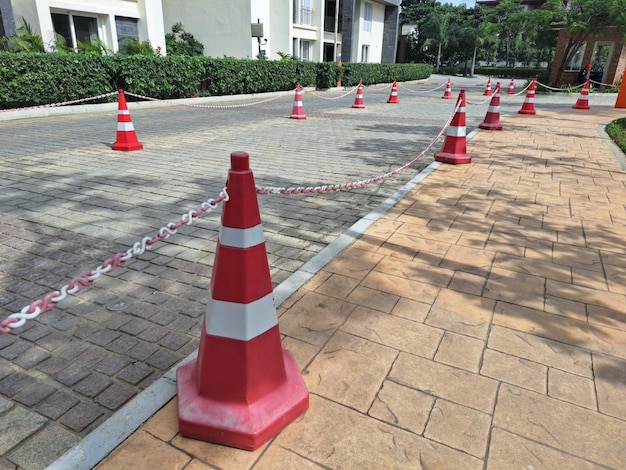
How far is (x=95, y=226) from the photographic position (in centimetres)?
447

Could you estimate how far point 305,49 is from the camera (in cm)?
3188

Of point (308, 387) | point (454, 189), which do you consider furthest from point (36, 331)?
point (454, 189)

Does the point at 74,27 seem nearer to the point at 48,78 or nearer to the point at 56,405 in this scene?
the point at 48,78

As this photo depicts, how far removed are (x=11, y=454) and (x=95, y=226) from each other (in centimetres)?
285

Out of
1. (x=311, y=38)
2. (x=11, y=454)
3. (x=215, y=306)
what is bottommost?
(x=11, y=454)

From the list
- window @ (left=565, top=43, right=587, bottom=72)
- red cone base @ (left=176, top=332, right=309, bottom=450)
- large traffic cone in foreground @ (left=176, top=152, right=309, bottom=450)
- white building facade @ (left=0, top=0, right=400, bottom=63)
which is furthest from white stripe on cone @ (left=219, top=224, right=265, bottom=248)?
window @ (left=565, top=43, right=587, bottom=72)

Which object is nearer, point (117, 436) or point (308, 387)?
point (117, 436)

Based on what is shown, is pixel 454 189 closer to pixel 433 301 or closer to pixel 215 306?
pixel 433 301

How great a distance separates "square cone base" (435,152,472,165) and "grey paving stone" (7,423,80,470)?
6478mm

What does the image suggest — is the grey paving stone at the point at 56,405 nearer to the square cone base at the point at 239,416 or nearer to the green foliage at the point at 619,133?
the square cone base at the point at 239,416

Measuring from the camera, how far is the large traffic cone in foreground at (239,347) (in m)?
1.94

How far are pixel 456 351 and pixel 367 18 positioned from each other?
41.2 meters

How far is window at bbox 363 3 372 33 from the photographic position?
38.1 m

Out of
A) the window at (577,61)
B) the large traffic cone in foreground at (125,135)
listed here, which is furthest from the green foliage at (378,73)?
the large traffic cone in foreground at (125,135)
